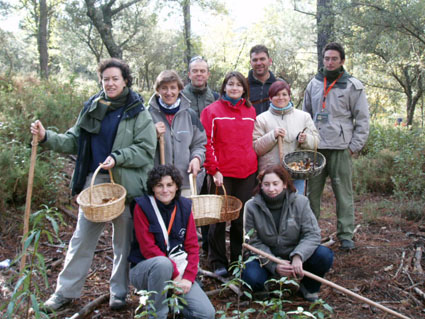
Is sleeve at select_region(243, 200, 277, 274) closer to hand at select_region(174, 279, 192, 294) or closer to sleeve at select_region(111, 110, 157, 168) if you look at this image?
hand at select_region(174, 279, 192, 294)

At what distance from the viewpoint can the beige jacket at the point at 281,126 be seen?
4.50 metres

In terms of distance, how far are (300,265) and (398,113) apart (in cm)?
2452

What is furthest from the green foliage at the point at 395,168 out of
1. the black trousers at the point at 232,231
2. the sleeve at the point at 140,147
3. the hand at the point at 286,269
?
the sleeve at the point at 140,147

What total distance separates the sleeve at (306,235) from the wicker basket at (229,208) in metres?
0.61

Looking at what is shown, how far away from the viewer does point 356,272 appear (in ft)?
15.0

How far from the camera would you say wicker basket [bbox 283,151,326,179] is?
4195 millimetres

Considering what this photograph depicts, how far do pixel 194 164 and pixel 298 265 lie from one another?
4.51ft

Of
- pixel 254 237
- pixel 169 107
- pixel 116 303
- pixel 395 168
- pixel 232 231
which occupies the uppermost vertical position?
pixel 169 107

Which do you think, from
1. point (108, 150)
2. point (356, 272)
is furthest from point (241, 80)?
point (356, 272)

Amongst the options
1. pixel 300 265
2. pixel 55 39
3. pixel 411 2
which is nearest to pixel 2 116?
pixel 300 265

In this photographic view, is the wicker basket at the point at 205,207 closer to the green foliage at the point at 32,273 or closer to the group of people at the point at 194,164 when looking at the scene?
the group of people at the point at 194,164

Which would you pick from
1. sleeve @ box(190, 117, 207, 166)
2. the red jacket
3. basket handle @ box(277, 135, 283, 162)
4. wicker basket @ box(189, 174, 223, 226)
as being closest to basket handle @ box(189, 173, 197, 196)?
wicker basket @ box(189, 174, 223, 226)

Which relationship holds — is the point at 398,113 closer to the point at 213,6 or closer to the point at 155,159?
the point at 213,6

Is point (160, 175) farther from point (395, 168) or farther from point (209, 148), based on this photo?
point (395, 168)
